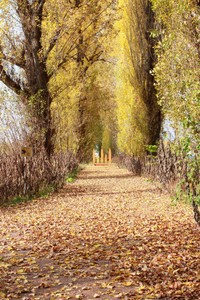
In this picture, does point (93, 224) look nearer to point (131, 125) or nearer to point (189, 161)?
point (189, 161)

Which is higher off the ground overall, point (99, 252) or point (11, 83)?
point (11, 83)

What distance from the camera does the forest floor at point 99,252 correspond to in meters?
5.07

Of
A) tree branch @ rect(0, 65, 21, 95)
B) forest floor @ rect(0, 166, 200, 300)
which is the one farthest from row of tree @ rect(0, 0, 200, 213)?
forest floor @ rect(0, 166, 200, 300)

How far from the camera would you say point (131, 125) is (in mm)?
22922

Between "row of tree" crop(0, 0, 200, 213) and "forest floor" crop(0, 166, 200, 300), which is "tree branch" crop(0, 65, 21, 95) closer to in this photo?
"row of tree" crop(0, 0, 200, 213)

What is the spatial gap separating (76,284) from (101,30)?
16.7 m

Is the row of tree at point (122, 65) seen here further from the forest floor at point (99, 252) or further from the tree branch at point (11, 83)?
the forest floor at point (99, 252)

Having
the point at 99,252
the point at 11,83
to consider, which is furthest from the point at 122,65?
the point at 99,252

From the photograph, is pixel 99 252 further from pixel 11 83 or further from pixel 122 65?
pixel 122 65

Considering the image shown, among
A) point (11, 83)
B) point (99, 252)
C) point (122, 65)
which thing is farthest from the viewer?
point (122, 65)

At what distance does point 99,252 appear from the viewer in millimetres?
6820

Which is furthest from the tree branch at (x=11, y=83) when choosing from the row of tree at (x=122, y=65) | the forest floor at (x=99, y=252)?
the forest floor at (x=99, y=252)

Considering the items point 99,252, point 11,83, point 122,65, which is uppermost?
point 122,65

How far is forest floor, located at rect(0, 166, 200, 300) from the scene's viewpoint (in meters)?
5.07
